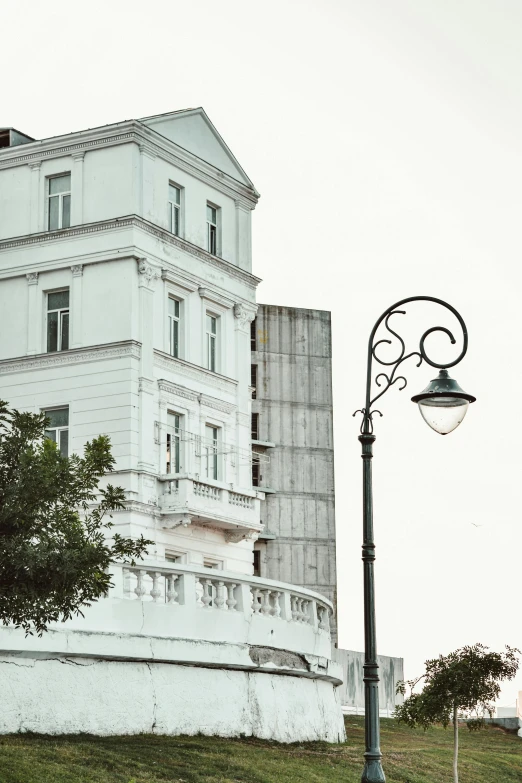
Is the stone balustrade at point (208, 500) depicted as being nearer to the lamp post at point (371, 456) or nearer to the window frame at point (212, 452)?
the window frame at point (212, 452)

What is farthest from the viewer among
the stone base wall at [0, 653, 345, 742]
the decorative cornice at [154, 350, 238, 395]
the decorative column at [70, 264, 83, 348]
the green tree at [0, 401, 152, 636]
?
the decorative cornice at [154, 350, 238, 395]

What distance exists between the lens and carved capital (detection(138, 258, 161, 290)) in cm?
4281

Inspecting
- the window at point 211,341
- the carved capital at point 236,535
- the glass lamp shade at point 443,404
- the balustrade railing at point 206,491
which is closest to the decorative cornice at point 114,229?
the window at point 211,341

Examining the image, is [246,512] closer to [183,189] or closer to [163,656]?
[183,189]

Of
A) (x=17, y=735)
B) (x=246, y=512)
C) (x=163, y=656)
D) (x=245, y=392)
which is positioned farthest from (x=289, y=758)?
(x=245, y=392)

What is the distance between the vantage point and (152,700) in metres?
21.7

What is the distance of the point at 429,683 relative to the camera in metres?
27.9

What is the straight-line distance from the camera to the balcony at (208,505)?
137ft

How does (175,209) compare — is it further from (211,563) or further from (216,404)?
(211,563)

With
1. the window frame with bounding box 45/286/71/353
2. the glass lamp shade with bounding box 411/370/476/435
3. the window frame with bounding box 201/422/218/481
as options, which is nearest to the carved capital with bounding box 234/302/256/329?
the window frame with bounding box 201/422/218/481

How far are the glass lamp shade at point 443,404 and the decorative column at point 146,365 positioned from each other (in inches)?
1081

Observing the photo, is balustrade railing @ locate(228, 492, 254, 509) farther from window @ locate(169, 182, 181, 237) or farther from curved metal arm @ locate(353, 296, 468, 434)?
curved metal arm @ locate(353, 296, 468, 434)

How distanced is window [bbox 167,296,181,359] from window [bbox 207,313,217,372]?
173cm

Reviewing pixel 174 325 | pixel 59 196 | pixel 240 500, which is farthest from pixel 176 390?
pixel 59 196
